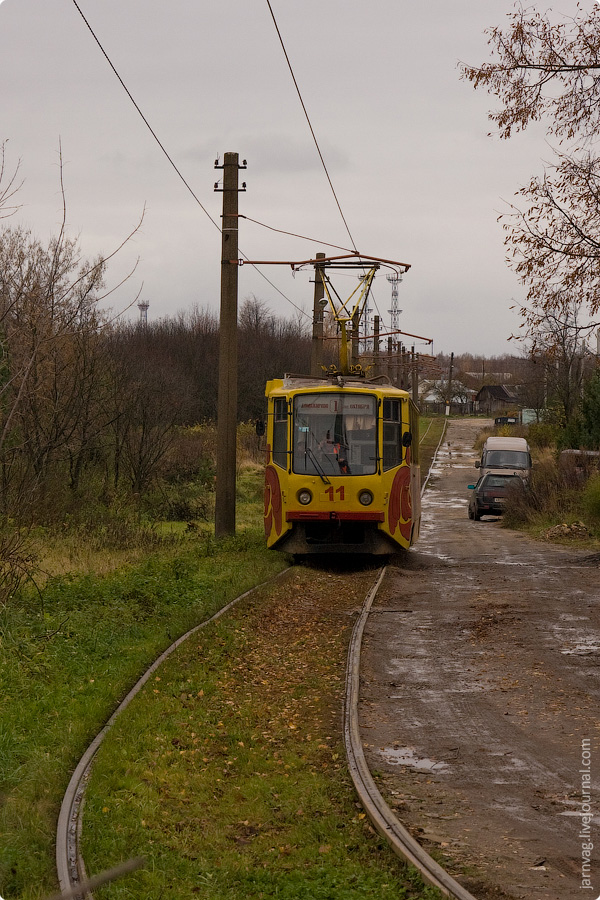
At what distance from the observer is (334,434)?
16984 mm

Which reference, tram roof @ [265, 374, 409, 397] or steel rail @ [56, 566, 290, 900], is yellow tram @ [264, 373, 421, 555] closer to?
tram roof @ [265, 374, 409, 397]

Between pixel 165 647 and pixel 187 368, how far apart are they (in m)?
60.8

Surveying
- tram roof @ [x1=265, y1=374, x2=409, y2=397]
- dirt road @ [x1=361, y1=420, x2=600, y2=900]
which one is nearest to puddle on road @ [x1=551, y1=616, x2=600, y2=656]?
dirt road @ [x1=361, y1=420, x2=600, y2=900]

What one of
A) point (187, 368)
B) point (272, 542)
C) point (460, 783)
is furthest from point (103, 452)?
point (187, 368)

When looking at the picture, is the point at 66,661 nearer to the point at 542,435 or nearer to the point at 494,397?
the point at 542,435

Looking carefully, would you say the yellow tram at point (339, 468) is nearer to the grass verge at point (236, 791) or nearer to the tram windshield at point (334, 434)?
the tram windshield at point (334, 434)

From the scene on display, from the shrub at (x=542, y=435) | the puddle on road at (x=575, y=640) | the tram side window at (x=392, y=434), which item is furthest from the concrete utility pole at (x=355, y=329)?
the shrub at (x=542, y=435)

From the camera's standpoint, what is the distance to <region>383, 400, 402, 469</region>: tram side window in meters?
17.0

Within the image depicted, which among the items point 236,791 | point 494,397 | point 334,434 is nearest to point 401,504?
point 334,434

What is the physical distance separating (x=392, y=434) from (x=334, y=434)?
997 mm

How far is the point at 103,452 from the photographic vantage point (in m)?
26.7

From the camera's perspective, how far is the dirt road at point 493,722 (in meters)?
5.36

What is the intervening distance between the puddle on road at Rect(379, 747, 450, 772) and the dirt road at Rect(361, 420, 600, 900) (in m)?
0.01

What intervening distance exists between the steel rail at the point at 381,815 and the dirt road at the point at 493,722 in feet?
0.37
